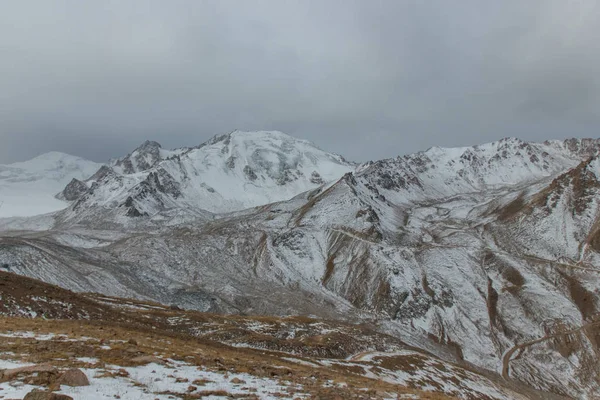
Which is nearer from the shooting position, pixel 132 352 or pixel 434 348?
pixel 132 352

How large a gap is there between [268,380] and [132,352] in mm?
8861

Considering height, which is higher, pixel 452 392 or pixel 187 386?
pixel 187 386

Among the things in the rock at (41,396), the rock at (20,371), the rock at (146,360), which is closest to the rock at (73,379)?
the rock at (20,371)

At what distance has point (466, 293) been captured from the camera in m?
181

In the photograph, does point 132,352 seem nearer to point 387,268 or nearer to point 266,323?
point 266,323

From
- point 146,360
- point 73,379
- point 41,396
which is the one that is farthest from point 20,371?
point 146,360

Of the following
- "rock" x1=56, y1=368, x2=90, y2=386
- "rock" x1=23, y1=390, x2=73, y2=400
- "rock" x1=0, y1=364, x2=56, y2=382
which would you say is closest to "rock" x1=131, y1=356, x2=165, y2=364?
"rock" x1=0, y1=364, x2=56, y2=382

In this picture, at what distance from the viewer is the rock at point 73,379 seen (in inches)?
664

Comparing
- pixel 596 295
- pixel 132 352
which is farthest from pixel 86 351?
pixel 596 295

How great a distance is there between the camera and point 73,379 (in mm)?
17109

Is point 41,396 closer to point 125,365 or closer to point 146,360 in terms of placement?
point 125,365

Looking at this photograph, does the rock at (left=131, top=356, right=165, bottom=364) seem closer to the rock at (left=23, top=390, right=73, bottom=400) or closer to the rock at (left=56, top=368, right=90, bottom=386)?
the rock at (left=56, top=368, right=90, bottom=386)

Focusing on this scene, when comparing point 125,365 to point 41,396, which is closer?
point 41,396

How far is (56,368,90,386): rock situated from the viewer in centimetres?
1688
